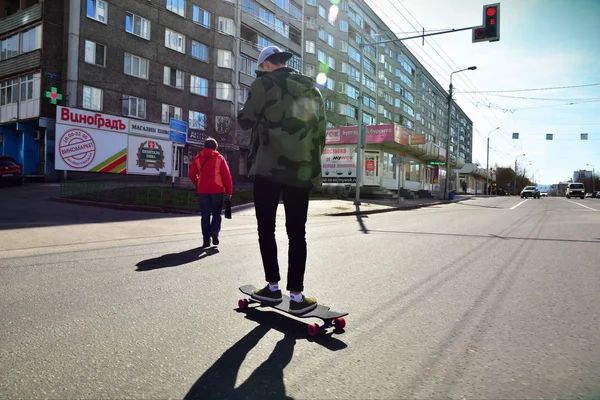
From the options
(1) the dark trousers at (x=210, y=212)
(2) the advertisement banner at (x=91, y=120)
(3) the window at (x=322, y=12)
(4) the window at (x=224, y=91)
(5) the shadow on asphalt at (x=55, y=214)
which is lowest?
(5) the shadow on asphalt at (x=55, y=214)

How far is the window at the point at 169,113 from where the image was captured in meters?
29.4

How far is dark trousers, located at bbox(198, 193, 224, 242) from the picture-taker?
6.48m

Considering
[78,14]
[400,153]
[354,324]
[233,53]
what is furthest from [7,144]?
[354,324]

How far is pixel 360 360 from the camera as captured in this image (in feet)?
7.26

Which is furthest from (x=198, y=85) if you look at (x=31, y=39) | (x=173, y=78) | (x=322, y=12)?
(x=322, y=12)

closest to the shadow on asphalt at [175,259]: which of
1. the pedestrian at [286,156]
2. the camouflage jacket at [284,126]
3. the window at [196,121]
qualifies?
the pedestrian at [286,156]

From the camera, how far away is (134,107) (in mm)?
27438

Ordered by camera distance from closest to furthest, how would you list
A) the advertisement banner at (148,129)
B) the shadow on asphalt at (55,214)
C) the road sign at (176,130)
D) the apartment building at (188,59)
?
the shadow on asphalt at (55,214)
the road sign at (176,130)
the apartment building at (188,59)
the advertisement banner at (148,129)

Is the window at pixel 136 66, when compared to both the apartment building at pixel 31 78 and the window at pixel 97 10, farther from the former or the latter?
the apartment building at pixel 31 78

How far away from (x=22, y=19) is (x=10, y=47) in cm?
234

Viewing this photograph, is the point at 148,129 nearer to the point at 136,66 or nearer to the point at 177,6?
the point at 136,66

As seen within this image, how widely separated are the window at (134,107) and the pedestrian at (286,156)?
87.9 feet

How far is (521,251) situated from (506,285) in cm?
279

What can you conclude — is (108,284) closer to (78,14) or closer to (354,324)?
(354,324)
